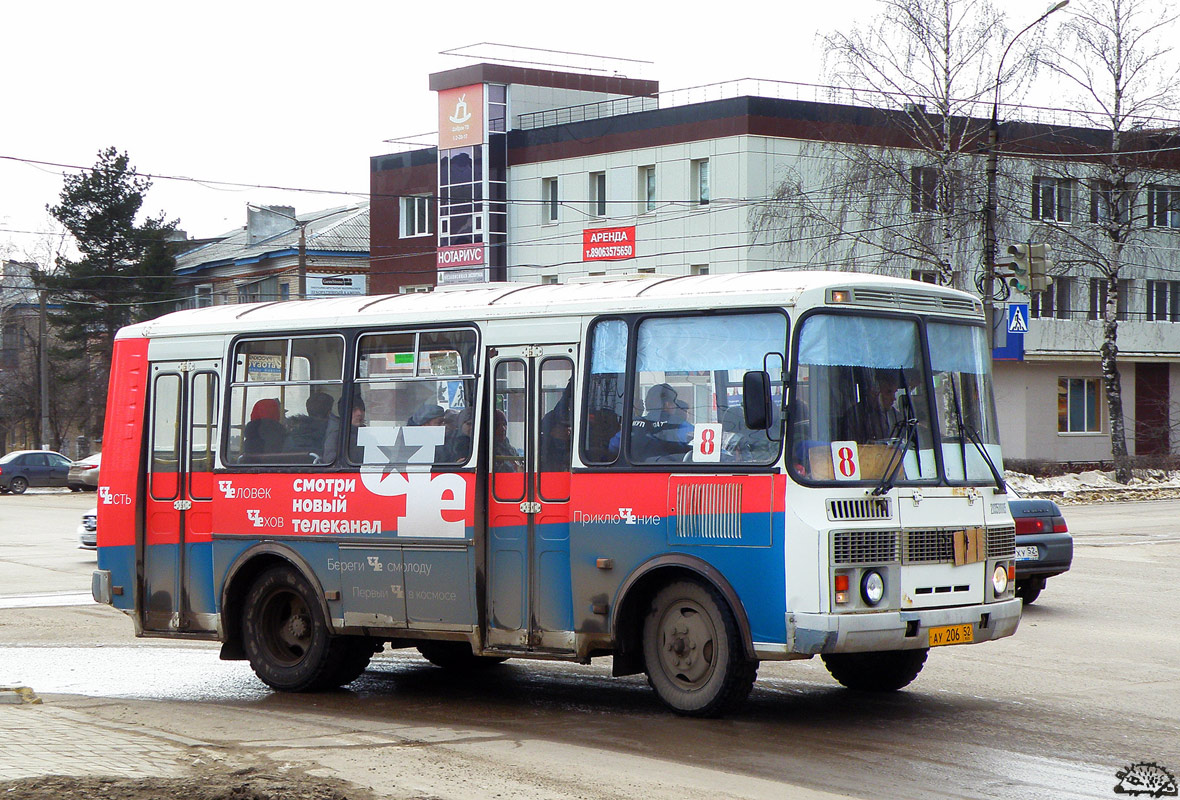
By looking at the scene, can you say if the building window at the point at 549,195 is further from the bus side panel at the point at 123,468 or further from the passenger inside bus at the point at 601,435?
the passenger inside bus at the point at 601,435

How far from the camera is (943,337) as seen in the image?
33.1ft

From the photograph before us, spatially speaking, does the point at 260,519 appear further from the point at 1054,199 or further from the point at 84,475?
the point at 1054,199

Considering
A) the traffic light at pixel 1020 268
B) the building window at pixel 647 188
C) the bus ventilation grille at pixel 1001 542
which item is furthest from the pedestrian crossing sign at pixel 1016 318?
the building window at pixel 647 188

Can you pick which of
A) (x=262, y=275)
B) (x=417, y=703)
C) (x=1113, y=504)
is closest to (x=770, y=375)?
(x=417, y=703)

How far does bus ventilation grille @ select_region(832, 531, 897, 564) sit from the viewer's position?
9.02 m

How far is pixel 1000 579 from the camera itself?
10.1 metres

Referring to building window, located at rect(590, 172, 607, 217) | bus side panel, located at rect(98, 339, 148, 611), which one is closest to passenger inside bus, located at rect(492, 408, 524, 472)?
bus side panel, located at rect(98, 339, 148, 611)

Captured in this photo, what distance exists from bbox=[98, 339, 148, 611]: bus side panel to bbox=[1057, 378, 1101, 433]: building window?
4426cm

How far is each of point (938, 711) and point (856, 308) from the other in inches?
111

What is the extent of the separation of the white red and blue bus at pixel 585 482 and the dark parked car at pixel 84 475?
1495 inches

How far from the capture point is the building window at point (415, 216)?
60.1m

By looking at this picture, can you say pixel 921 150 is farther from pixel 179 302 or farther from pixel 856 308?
pixel 179 302

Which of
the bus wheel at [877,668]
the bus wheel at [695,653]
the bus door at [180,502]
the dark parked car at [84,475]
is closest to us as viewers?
the bus wheel at [695,653]

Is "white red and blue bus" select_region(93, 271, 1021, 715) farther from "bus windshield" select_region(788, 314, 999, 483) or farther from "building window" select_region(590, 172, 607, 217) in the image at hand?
"building window" select_region(590, 172, 607, 217)
